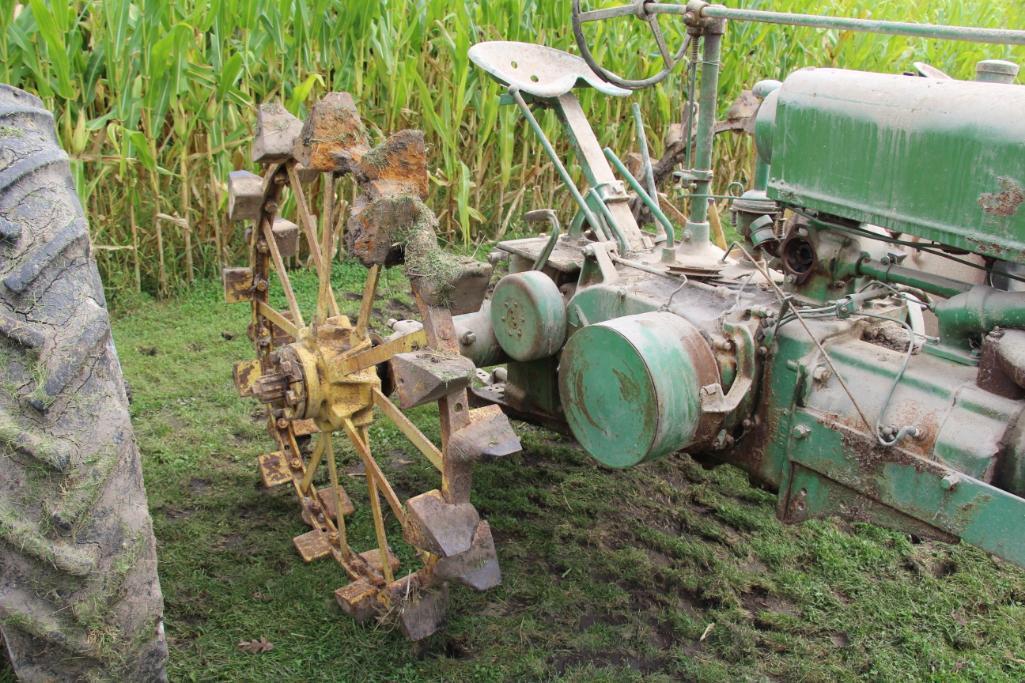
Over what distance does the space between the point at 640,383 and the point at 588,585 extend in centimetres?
103

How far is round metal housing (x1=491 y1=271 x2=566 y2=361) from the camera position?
9.68 ft

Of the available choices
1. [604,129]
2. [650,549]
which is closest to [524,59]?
[650,549]

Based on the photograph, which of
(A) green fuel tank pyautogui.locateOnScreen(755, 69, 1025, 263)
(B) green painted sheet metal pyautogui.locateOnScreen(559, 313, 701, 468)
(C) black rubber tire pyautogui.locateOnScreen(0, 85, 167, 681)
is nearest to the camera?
(C) black rubber tire pyautogui.locateOnScreen(0, 85, 167, 681)

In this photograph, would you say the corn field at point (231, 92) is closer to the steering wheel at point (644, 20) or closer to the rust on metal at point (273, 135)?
the rust on metal at point (273, 135)

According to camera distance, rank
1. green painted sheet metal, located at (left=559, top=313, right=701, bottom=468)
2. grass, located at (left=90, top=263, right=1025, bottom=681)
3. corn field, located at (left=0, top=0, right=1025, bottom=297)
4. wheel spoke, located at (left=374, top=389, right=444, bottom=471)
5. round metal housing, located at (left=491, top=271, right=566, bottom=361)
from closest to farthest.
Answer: green painted sheet metal, located at (left=559, top=313, right=701, bottom=468) → wheel spoke, located at (left=374, top=389, right=444, bottom=471) → grass, located at (left=90, top=263, right=1025, bottom=681) → round metal housing, located at (left=491, top=271, right=566, bottom=361) → corn field, located at (left=0, top=0, right=1025, bottom=297)

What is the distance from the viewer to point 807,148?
243cm

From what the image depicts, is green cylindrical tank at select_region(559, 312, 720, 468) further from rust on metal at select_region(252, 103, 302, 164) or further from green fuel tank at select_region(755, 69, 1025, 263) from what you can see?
rust on metal at select_region(252, 103, 302, 164)

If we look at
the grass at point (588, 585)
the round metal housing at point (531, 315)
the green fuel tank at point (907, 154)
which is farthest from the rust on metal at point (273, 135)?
the green fuel tank at point (907, 154)

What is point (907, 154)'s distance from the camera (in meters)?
2.19

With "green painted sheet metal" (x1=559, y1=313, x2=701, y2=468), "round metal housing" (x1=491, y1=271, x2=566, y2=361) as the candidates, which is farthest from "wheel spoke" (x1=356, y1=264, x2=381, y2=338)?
"green painted sheet metal" (x1=559, y1=313, x2=701, y2=468)

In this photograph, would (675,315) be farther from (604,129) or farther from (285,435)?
(604,129)

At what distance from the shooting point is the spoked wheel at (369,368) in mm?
2461

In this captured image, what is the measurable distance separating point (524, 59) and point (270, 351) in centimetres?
153

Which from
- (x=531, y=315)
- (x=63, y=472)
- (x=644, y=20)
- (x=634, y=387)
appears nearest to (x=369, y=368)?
(x=531, y=315)
